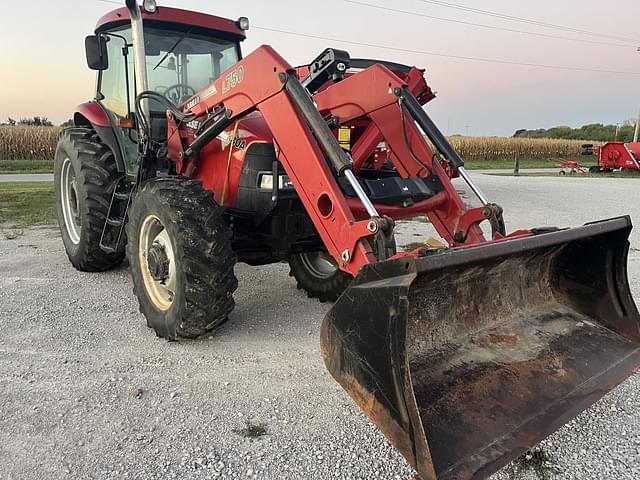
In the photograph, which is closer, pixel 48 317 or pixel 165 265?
pixel 165 265

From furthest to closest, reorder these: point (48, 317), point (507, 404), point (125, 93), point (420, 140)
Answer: point (125, 93) < point (48, 317) < point (420, 140) < point (507, 404)

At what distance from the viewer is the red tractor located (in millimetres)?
22531

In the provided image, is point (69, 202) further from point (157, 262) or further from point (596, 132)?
point (596, 132)

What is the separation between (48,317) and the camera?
429cm

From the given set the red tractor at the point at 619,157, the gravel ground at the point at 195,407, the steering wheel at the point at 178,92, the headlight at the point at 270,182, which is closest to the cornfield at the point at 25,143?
the steering wheel at the point at 178,92

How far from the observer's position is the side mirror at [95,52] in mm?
4508

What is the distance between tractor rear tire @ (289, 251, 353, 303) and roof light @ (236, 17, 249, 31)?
2313 millimetres

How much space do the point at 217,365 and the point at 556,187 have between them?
15.8 m

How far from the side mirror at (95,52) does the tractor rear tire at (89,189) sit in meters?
0.97

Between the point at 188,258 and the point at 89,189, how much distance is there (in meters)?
2.26

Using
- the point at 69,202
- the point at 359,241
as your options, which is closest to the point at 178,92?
the point at 69,202

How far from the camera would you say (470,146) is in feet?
121

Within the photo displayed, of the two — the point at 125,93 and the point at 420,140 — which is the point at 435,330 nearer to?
the point at 420,140

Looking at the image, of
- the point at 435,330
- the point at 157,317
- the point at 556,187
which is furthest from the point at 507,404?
the point at 556,187
